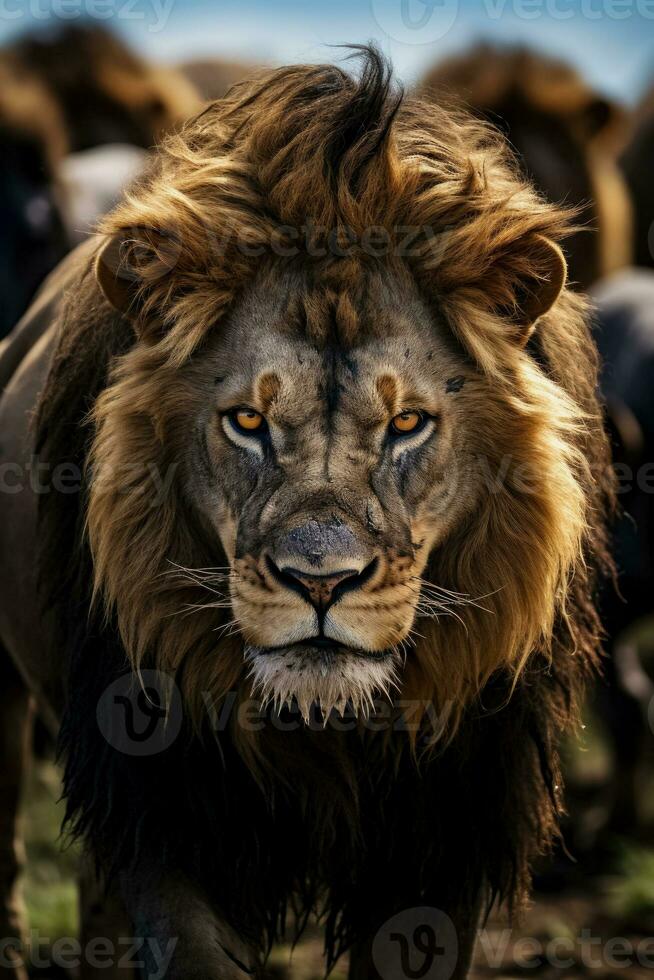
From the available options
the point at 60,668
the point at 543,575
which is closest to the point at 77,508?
the point at 60,668

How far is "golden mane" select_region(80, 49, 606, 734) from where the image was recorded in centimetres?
334

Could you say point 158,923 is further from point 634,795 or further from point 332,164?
point 634,795

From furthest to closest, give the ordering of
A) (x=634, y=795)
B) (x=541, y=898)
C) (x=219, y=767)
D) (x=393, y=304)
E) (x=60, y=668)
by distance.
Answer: (x=634, y=795) → (x=541, y=898) → (x=60, y=668) → (x=219, y=767) → (x=393, y=304)

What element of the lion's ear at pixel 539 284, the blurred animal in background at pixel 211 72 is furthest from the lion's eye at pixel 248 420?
the blurred animal in background at pixel 211 72

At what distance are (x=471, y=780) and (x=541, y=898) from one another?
2.51 m

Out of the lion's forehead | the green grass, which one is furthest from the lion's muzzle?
the green grass

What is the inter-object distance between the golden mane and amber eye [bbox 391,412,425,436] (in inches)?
7.1

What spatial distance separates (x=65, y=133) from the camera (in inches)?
341

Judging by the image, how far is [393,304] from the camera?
3318mm

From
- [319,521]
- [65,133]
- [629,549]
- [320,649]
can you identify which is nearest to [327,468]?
[319,521]

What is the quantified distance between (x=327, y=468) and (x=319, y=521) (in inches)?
5.3

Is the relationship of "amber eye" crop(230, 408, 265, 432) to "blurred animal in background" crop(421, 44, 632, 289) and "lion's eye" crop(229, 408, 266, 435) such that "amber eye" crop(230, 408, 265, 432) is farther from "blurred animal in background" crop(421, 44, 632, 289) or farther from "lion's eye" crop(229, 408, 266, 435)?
"blurred animal in background" crop(421, 44, 632, 289)

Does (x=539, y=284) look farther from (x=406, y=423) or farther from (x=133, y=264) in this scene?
(x=133, y=264)

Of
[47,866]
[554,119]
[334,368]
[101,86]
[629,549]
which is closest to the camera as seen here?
[334,368]
